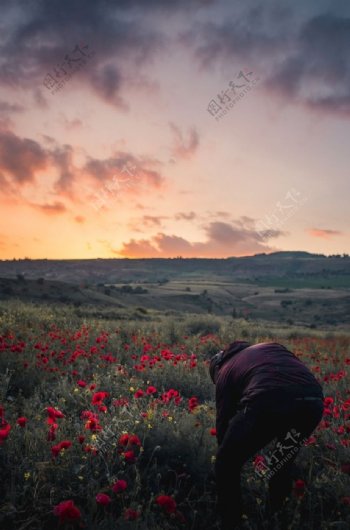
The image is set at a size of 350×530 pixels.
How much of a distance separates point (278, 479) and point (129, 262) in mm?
143074

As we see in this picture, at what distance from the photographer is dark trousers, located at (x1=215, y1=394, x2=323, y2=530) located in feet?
9.82

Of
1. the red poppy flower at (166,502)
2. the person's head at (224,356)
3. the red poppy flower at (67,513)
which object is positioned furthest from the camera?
the person's head at (224,356)

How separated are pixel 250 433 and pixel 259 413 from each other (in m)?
0.16

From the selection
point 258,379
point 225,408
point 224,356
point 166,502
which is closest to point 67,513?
point 166,502

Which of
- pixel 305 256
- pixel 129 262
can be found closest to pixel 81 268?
pixel 129 262

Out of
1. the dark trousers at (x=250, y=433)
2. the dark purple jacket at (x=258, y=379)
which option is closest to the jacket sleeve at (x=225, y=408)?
the dark purple jacket at (x=258, y=379)

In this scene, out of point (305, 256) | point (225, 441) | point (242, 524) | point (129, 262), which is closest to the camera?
point (225, 441)

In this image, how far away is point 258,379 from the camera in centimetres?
314

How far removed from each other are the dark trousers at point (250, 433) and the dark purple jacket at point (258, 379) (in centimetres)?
7

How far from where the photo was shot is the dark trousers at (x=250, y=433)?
2994mm

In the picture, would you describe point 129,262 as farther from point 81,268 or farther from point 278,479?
point 278,479

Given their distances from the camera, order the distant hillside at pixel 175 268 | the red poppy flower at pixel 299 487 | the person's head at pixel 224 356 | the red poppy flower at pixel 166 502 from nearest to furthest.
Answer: the red poppy flower at pixel 166 502 < the red poppy flower at pixel 299 487 < the person's head at pixel 224 356 < the distant hillside at pixel 175 268

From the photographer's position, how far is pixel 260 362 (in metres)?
3.29

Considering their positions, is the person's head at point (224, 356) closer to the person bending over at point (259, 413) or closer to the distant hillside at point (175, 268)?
the person bending over at point (259, 413)
